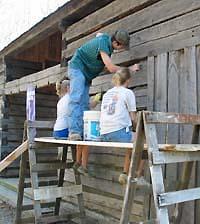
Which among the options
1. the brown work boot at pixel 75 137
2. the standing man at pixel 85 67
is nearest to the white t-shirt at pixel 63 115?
the standing man at pixel 85 67

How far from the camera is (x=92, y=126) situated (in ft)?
11.5

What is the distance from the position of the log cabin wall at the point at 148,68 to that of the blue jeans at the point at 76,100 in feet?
2.08

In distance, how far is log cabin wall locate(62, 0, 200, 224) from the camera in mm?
3379

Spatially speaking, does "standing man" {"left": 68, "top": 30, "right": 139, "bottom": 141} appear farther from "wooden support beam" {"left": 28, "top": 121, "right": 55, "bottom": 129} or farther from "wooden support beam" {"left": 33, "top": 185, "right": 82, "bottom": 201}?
"wooden support beam" {"left": 33, "top": 185, "right": 82, "bottom": 201}

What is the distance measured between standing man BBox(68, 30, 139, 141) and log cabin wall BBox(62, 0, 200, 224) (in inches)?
12.0

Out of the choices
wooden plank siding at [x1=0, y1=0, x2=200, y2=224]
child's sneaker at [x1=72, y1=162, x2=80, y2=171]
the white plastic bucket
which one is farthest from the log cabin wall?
the white plastic bucket

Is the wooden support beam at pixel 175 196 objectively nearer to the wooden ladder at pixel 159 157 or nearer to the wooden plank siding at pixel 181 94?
the wooden ladder at pixel 159 157

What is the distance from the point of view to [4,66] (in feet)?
27.3

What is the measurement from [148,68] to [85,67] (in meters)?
0.68

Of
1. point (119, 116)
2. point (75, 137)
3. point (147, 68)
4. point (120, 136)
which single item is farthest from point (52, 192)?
point (147, 68)

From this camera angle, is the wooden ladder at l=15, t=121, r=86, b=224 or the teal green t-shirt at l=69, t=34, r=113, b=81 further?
the wooden ladder at l=15, t=121, r=86, b=224

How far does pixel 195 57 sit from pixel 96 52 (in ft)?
3.30

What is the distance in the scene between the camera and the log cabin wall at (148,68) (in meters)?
3.38

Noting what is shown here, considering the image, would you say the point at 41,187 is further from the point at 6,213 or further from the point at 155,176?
the point at 155,176
